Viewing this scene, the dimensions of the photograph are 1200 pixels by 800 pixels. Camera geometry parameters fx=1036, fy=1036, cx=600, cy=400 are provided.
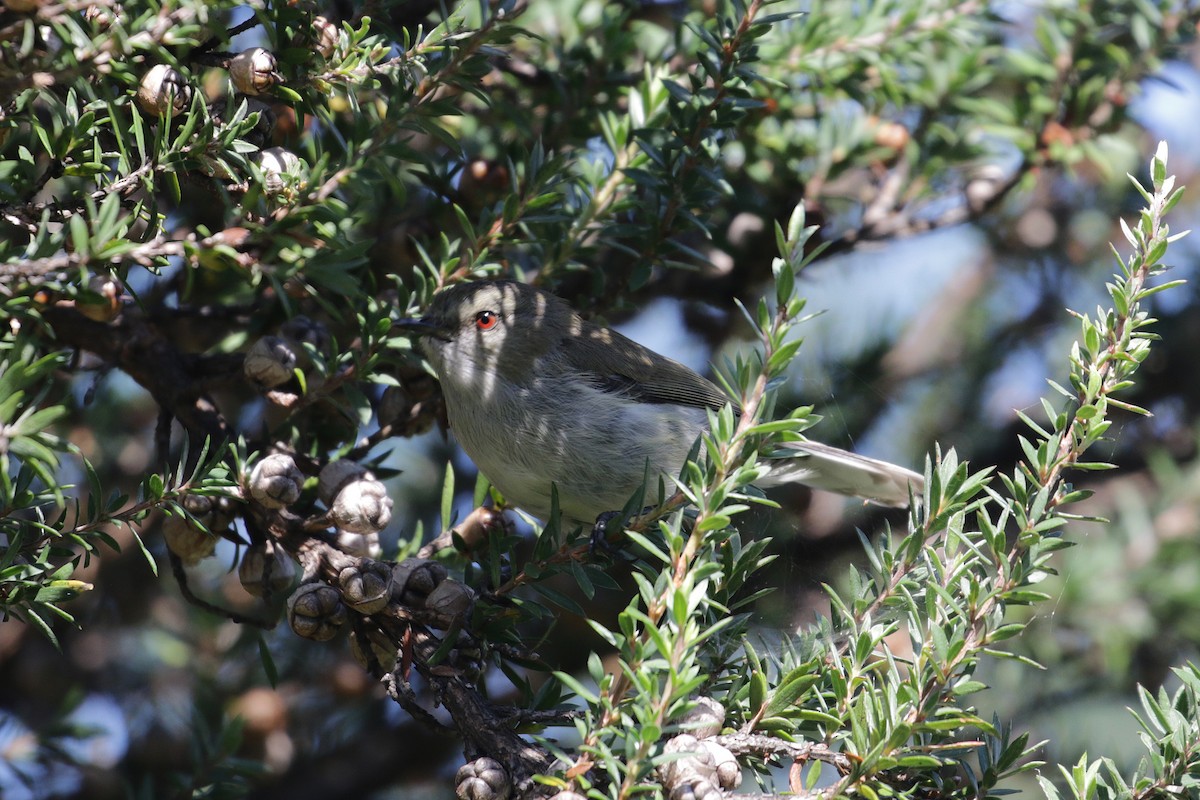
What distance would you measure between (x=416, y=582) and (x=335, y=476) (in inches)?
12.5

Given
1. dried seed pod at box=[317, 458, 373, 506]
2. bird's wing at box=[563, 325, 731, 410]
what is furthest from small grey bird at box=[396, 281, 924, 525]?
dried seed pod at box=[317, 458, 373, 506]

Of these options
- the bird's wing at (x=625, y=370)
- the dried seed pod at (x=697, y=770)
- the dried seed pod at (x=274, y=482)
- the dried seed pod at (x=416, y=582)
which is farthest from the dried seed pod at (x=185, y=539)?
the bird's wing at (x=625, y=370)

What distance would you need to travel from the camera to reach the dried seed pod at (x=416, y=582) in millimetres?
2180

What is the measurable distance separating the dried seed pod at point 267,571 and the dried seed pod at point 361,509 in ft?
0.55

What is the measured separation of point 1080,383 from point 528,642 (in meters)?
1.34

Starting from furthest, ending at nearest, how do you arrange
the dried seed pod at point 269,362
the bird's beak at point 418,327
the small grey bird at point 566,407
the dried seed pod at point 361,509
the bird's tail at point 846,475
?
the bird's tail at point 846,475 < the small grey bird at point 566,407 < the bird's beak at point 418,327 < the dried seed pod at point 269,362 < the dried seed pod at point 361,509

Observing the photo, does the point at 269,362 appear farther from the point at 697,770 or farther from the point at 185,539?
the point at 697,770

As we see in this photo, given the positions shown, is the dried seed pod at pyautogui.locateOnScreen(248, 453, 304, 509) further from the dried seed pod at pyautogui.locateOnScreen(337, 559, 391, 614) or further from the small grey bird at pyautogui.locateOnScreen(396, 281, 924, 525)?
the small grey bird at pyautogui.locateOnScreen(396, 281, 924, 525)

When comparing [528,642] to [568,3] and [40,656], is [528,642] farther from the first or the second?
[568,3]

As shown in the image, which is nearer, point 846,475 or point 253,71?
point 253,71

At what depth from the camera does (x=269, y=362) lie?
2.36m

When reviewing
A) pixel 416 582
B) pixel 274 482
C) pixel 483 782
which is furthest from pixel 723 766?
pixel 274 482

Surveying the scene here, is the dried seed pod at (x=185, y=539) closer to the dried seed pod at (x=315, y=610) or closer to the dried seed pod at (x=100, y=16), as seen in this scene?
the dried seed pod at (x=315, y=610)

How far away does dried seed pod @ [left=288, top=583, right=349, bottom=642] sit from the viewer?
2074 millimetres
